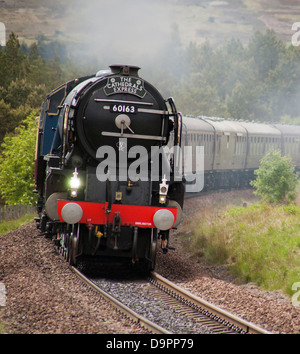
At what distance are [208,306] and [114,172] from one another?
9.81ft

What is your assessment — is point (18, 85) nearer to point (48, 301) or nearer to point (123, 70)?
point (123, 70)

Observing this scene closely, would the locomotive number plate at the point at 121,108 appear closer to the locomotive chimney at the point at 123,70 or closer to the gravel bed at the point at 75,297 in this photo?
the locomotive chimney at the point at 123,70

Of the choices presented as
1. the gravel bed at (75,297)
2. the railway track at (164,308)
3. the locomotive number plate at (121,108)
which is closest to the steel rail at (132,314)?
the railway track at (164,308)

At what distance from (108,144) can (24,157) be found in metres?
15.4

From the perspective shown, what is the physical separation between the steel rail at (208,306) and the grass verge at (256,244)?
1.75 metres

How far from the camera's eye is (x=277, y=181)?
1952 cm

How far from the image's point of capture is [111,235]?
920 centimetres

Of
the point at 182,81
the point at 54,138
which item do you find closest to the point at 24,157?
the point at 54,138

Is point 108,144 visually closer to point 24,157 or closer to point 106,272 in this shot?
point 106,272

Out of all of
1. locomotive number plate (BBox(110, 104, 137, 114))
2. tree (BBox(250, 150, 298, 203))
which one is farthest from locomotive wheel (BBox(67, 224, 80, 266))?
tree (BBox(250, 150, 298, 203))

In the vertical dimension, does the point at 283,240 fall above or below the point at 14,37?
below

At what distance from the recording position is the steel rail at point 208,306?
21.7 feet

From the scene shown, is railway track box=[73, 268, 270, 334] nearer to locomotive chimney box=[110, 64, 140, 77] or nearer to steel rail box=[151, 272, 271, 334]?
steel rail box=[151, 272, 271, 334]

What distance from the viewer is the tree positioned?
19.4m
